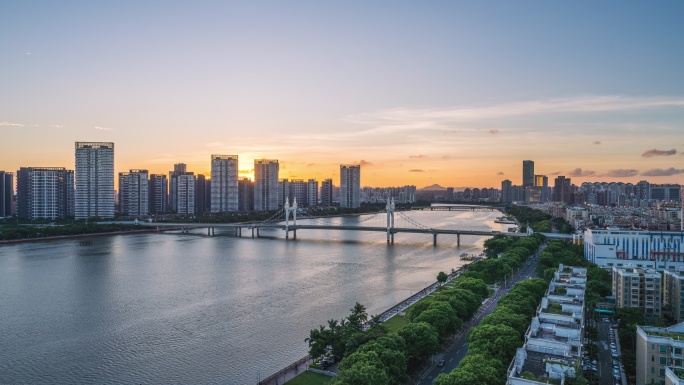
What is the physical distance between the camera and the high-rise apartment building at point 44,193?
32.8 m

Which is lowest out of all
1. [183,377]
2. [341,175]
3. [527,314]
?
[183,377]

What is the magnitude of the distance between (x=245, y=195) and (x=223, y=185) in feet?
18.5

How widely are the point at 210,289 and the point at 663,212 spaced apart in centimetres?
2807

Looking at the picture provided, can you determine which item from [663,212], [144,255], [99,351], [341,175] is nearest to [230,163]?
[341,175]

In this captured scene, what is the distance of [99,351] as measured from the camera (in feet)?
28.1

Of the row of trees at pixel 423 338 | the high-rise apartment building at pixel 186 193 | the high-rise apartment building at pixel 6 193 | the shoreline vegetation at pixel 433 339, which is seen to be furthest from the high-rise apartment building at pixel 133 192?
the row of trees at pixel 423 338

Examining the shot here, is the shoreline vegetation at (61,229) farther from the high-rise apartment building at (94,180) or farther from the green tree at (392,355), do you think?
the green tree at (392,355)

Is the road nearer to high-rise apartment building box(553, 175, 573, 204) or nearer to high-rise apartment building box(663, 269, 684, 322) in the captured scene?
high-rise apartment building box(663, 269, 684, 322)

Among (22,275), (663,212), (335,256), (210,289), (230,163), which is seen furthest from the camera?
(230,163)

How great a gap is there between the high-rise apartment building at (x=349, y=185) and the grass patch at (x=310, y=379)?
49145 millimetres

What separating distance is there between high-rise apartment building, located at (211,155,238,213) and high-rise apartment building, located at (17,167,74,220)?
1066 cm

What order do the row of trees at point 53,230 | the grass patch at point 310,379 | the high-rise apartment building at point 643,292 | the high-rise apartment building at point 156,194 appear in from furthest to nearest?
1. the high-rise apartment building at point 156,194
2. the row of trees at point 53,230
3. the high-rise apartment building at point 643,292
4. the grass patch at point 310,379

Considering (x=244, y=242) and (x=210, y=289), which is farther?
(x=244, y=242)

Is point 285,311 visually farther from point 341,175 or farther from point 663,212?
point 341,175
